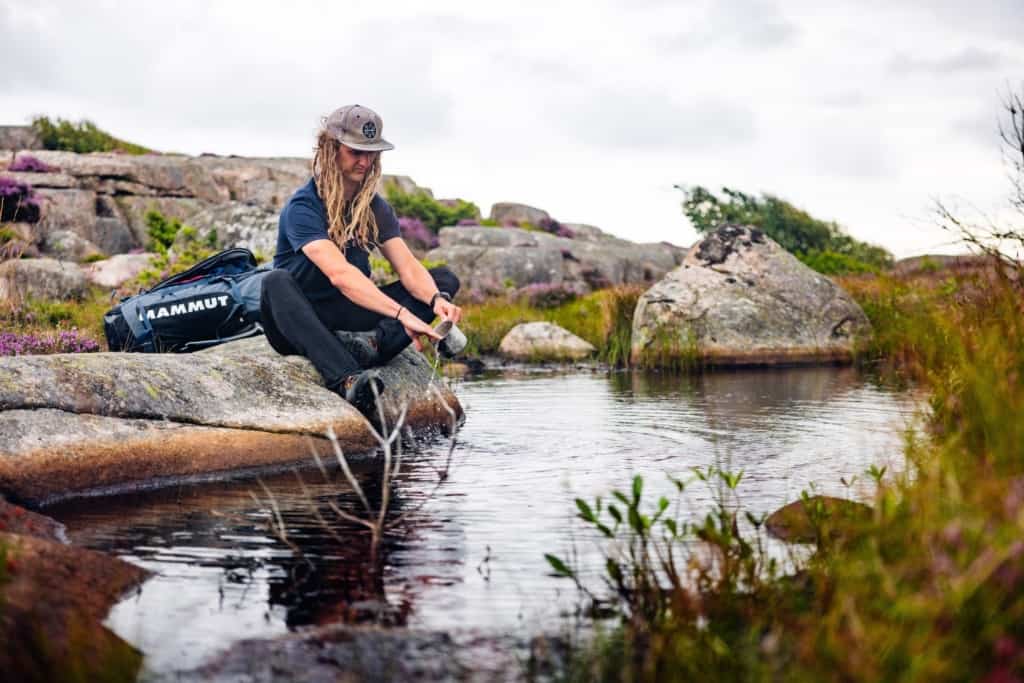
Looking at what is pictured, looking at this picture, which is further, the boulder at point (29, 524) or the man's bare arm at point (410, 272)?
the man's bare arm at point (410, 272)

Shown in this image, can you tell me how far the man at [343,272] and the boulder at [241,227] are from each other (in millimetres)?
12746

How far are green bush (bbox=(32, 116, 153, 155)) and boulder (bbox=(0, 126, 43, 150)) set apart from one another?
16 cm

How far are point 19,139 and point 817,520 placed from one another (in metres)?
36.1

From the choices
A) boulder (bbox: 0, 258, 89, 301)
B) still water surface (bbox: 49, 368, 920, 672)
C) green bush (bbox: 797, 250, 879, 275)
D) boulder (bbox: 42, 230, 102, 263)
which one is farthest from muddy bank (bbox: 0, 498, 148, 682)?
boulder (bbox: 42, 230, 102, 263)

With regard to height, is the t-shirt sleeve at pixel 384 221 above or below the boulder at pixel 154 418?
above

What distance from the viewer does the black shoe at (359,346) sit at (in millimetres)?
7895

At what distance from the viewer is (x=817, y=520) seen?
4117 mm

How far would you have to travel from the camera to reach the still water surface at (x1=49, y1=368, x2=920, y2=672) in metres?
3.70

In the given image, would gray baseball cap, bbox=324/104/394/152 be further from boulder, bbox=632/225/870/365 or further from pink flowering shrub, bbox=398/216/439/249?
pink flowering shrub, bbox=398/216/439/249

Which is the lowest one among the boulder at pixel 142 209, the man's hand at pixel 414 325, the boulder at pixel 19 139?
the man's hand at pixel 414 325

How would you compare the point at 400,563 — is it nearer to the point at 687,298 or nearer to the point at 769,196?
the point at 687,298

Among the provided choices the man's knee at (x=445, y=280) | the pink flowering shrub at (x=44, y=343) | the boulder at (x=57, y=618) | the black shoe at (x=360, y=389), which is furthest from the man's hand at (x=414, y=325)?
the pink flowering shrub at (x=44, y=343)

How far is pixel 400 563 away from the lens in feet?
14.2

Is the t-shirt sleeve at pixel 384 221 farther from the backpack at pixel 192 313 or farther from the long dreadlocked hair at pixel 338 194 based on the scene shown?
the backpack at pixel 192 313
